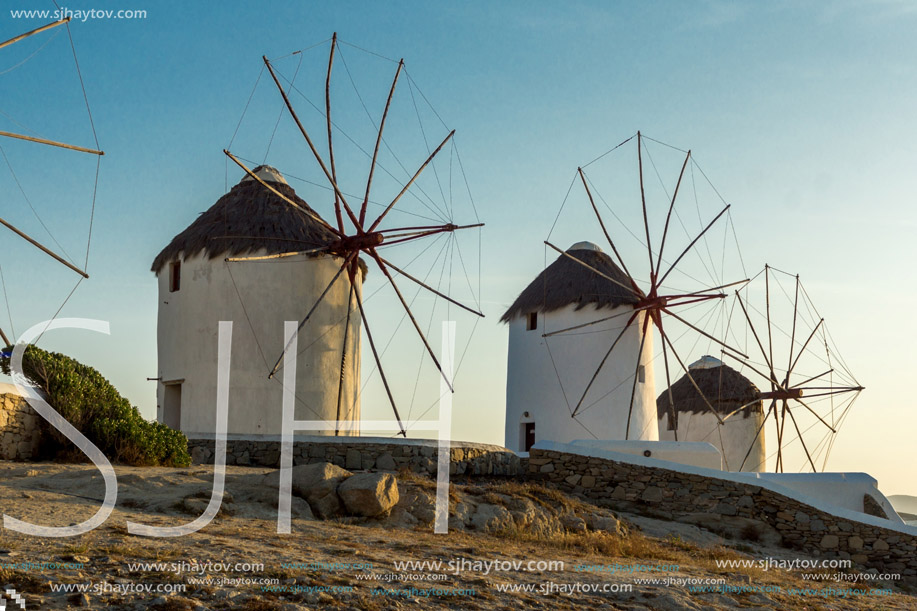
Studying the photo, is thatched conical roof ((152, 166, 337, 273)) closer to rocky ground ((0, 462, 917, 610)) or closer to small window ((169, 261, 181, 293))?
small window ((169, 261, 181, 293))

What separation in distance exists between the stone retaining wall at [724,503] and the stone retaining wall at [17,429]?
24.0 feet

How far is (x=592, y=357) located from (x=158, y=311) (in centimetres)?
978

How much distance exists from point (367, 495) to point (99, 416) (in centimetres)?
475

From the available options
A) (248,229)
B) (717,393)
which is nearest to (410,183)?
(248,229)

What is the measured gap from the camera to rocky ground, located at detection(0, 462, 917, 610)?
244 inches

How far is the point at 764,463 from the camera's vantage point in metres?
29.9

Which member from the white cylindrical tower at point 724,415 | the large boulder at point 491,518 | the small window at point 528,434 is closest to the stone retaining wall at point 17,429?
the large boulder at point 491,518

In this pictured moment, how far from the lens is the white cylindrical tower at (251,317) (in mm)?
16844

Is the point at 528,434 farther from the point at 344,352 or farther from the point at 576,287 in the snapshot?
the point at 344,352

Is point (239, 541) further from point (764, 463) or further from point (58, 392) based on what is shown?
point (764, 463)

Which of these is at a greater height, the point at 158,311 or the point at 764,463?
the point at 158,311

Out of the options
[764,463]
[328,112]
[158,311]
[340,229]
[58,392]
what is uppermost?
[328,112]

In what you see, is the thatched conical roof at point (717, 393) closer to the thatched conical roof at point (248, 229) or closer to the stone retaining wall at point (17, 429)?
the thatched conical roof at point (248, 229)

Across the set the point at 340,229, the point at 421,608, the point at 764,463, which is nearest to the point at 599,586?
the point at 421,608
